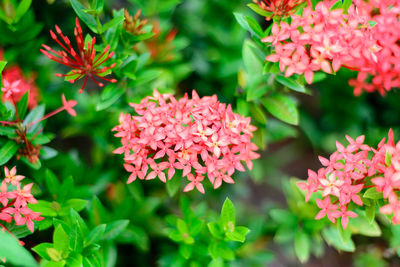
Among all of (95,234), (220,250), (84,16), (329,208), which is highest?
(84,16)

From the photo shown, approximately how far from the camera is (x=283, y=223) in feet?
5.99

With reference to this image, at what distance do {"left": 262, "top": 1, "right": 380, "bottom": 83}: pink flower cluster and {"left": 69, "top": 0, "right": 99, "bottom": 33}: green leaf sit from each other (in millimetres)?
683

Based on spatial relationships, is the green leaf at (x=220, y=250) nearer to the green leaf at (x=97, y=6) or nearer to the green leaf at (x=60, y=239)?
the green leaf at (x=60, y=239)

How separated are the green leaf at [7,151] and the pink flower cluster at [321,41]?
1.09 metres

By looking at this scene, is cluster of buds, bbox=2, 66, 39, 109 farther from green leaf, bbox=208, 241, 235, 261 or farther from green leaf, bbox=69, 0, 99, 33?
green leaf, bbox=208, 241, 235, 261

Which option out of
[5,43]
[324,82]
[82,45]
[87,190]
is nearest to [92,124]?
[87,190]

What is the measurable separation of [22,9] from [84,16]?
40 centimetres

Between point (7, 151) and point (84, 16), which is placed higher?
point (84, 16)

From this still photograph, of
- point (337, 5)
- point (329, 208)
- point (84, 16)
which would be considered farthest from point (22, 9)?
point (329, 208)

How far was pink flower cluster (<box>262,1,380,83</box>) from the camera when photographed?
1226mm

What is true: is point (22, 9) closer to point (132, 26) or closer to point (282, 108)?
point (132, 26)

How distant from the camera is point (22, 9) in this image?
1.63 meters

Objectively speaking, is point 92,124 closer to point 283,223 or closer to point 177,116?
point 177,116

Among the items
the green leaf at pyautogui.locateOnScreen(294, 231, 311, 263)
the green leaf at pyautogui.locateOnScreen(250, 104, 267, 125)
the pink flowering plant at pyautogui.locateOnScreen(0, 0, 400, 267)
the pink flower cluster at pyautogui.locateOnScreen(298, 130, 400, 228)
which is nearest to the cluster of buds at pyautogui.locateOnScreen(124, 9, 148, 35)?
the pink flowering plant at pyautogui.locateOnScreen(0, 0, 400, 267)
